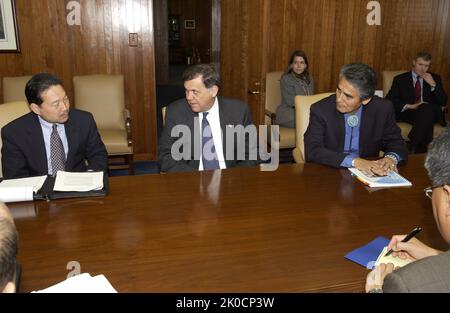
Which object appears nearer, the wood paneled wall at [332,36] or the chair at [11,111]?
the chair at [11,111]

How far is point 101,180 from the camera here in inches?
88.4

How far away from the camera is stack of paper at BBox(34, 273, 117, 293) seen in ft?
4.67

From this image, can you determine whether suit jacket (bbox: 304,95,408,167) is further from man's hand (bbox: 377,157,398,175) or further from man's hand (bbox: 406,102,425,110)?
man's hand (bbox: 406,102,425,110)

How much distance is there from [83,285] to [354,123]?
2052mm

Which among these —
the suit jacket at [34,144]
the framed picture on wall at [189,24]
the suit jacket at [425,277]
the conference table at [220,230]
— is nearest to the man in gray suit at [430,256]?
the suit jacket at [425,277]

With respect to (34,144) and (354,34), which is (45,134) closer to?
(34,144)

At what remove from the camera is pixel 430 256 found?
1163 mm

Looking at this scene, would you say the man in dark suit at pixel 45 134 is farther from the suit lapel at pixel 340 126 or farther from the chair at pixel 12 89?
the chair at pixel 12 89

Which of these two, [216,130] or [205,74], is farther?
[216,130]

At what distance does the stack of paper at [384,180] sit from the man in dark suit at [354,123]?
265 millimetres

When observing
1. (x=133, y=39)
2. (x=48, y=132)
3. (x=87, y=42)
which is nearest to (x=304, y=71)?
(x=133, y=39)

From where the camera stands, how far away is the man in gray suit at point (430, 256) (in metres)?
1.03

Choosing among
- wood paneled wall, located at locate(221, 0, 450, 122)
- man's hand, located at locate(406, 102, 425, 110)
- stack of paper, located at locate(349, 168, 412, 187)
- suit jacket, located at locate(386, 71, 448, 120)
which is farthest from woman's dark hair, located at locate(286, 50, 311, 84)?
stack of paper, located at locate(349, 168, 412, 187)
